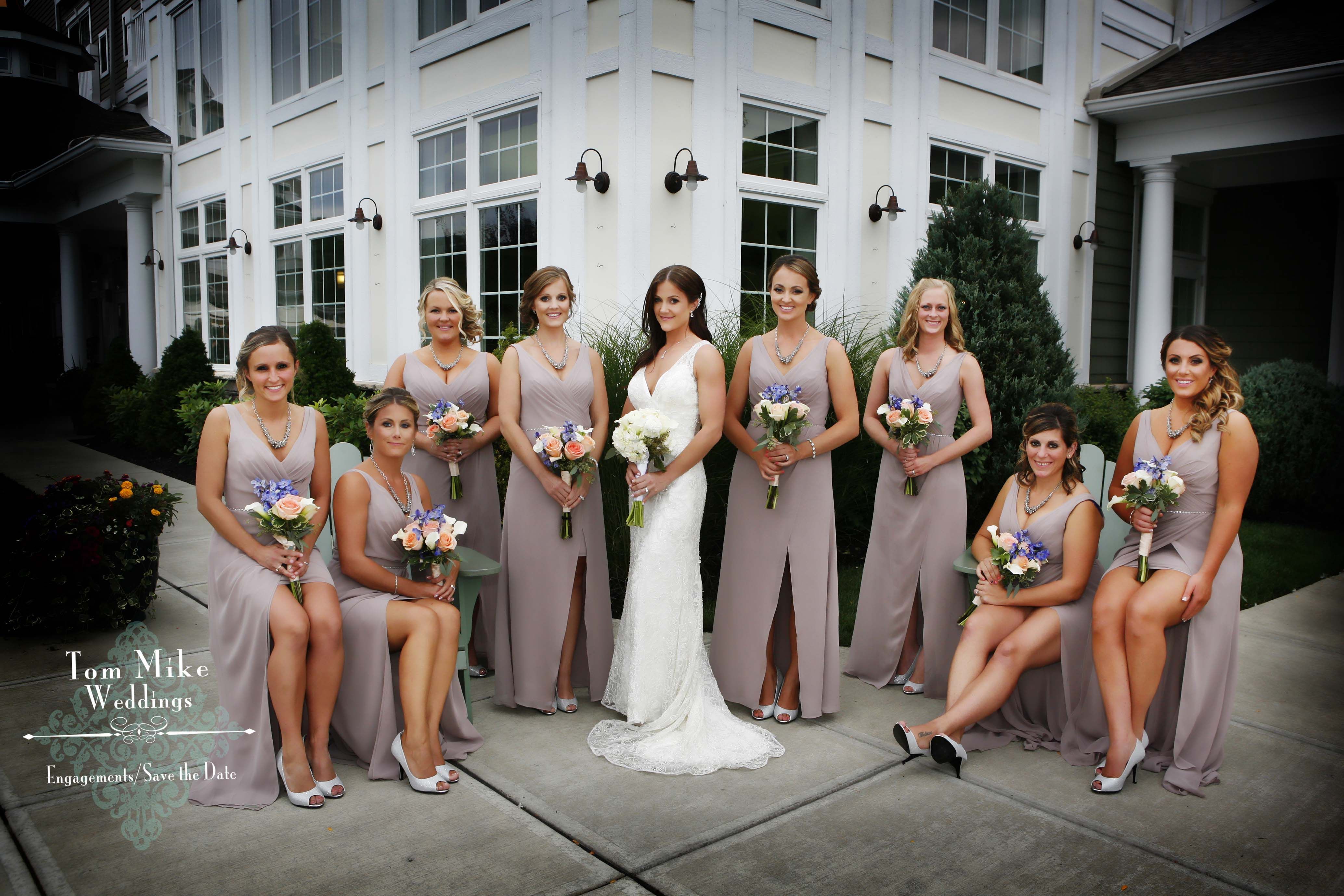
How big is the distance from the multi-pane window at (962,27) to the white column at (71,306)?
28.6ft

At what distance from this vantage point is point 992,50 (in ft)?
33.6

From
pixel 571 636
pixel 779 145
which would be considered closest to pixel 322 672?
pixel 571 636

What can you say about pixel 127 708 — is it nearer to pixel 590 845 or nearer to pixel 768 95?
pixel 590 845

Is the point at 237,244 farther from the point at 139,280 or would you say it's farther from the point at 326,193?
the point at 139,280

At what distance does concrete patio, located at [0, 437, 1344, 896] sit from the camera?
8.79 feet

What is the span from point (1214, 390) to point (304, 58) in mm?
11601

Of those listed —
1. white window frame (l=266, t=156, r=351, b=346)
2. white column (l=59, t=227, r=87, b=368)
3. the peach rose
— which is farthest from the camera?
white window frame (l=266, t=156, r=351, b=346)

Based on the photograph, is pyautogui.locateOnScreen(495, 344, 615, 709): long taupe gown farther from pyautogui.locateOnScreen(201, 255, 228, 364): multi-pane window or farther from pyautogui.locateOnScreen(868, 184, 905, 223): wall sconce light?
pyautogui.locateOnScreen(201, 255, 228, 364): multi-pane window

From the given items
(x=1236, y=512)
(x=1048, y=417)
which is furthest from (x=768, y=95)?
(x=1236, y=512)

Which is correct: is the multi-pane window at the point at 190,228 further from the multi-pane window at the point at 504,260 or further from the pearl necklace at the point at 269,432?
the pearl necklace at the point at 269,432

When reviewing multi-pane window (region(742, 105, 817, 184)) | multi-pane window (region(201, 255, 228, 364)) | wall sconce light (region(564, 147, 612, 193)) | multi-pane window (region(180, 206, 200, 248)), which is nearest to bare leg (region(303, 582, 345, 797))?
wall sconce light (region(564, 147, 612, 193))

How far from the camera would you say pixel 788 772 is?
349cm

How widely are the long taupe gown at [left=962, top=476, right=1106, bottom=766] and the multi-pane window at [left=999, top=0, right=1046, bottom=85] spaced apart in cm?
842

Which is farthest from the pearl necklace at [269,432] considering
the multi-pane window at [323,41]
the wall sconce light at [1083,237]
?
the wall sconce light at [1083,237]
